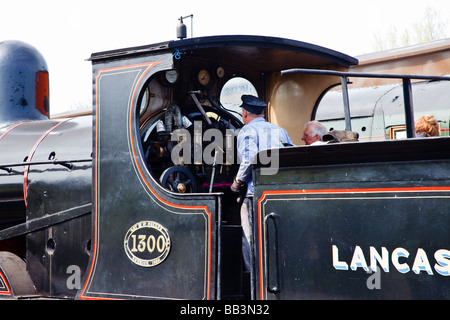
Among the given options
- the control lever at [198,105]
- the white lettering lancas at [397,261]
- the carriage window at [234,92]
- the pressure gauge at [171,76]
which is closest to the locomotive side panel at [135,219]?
the pressure gauge at [171,76]

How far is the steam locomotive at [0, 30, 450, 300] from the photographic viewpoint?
2508 mm

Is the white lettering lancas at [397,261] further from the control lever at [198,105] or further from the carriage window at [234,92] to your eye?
the carriage window at [234,92]

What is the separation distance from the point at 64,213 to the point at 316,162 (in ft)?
6.48

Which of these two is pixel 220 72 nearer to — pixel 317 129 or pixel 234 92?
pixel 234 92

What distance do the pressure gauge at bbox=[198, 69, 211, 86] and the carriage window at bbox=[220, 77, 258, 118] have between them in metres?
0.25

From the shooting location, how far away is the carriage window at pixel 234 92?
4.46m

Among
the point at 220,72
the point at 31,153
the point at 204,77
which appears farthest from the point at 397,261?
the point at 31,153

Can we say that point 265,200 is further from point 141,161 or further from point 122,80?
point 122,80

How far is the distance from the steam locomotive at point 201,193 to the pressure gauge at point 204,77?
0.02 metres

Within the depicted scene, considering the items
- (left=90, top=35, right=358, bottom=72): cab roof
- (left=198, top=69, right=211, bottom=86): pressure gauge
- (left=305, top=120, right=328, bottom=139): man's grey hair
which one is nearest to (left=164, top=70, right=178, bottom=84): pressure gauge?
(left=90, top=35, right=358, bottom=72): cab roof

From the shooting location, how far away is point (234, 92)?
4.52 meters

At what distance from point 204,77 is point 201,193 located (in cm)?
136

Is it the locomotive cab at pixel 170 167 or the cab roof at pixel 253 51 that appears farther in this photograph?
the cab roof at pixel 253 51

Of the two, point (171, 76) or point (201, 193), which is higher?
point (171, 76)
